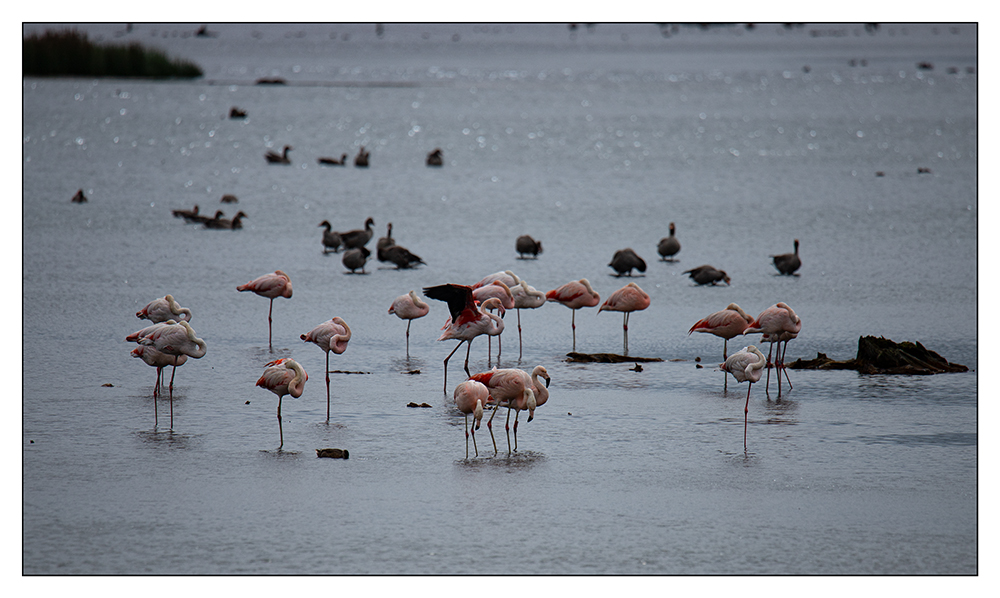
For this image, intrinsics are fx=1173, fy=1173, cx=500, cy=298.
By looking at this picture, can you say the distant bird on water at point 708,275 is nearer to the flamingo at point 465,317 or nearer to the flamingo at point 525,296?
the flamingo at point 525,296

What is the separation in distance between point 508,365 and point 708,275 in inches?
180

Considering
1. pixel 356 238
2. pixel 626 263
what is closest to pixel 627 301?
pixel 626 263

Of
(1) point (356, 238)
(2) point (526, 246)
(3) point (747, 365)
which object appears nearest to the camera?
(3) point (747, 365)

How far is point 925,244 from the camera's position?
17875mm

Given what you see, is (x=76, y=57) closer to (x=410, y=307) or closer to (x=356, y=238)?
(x=356, y=238)

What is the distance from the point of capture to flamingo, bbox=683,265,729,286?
14562 millimetres

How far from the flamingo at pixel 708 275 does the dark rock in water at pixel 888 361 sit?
3.84 metres

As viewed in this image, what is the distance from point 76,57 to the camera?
4228cm

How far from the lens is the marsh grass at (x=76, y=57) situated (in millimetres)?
40156

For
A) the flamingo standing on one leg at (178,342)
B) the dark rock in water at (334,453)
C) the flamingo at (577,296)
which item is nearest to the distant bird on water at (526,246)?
the flamingo at (577,296)

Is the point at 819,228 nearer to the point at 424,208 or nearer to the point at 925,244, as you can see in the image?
the point at 925,244

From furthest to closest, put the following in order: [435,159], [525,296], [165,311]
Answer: [435,159], [525,296], [165,311]

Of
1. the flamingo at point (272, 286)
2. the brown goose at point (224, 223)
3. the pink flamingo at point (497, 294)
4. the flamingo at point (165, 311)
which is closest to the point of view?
the flamingo at point (165, 311)

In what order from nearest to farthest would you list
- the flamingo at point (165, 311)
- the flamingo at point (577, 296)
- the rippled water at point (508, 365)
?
the rippled water at point (508, 365) < the flamingo at point (165, 311) < the flamingo at point (577, 296)
